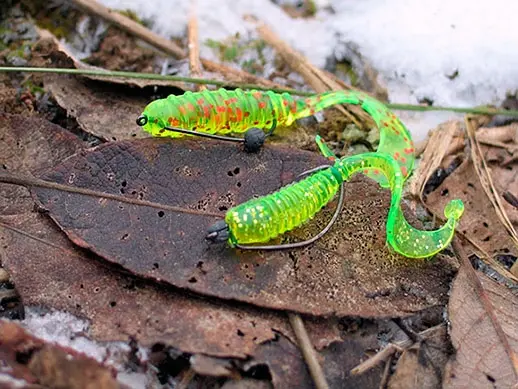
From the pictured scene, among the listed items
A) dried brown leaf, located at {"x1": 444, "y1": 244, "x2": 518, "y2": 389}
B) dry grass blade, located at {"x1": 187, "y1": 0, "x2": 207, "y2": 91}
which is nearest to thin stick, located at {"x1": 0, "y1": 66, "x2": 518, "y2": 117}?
dry grass blade, located at {"x1": 187, "y1": 0, "x2": 207, "y2": 91}

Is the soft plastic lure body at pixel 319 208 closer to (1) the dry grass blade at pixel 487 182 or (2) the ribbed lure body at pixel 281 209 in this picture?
(2) the ribbed lure body at pixel 281 209

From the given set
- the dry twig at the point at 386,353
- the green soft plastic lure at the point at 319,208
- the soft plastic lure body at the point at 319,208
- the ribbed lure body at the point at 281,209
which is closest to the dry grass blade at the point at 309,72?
the green soft plastic lure at the point at 319,208

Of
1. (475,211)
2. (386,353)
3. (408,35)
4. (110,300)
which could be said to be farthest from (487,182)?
(110,300)

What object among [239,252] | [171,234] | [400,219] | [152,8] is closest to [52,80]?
[152,8]

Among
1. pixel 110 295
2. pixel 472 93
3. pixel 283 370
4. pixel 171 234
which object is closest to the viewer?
pixel 283 370

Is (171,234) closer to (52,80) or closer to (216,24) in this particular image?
(52,80)

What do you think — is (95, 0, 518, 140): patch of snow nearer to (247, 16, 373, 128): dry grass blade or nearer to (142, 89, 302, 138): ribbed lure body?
(247, 16, 373, 128): dry grass blade
